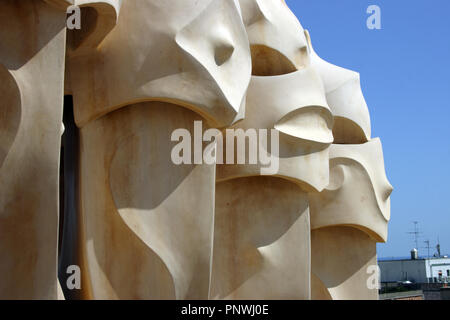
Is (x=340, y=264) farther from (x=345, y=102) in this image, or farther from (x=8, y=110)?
(x=8, y=110)

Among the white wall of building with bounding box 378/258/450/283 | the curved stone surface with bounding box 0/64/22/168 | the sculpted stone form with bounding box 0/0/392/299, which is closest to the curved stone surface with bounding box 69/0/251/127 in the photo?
the sculpted stone form with bounding box 0/0/392/299

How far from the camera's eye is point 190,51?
7926 mm

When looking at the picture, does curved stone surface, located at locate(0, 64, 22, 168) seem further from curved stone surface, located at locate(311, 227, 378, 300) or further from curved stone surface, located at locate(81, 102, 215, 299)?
curved stone surface, located at locate(311, 227, 378, 300)

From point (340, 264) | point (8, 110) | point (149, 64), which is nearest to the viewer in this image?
point (8, 110)

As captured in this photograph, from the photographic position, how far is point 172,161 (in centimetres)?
806

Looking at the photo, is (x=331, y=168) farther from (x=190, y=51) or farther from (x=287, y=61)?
(x=190, y=51)

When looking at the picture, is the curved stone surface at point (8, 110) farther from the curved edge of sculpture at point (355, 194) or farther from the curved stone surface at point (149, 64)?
the curved edge of sculpture at point (355, 194)

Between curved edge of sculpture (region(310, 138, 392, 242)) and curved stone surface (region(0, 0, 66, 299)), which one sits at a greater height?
curved edge of sculpture (region(310, 138, 392, 242))

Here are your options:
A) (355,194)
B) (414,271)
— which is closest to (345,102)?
(355,194)

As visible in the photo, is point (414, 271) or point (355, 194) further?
point (414, 271)

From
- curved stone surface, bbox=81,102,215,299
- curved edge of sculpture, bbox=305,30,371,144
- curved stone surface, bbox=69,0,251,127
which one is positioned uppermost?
curved edge of sculpture, bbox=305,30,371,144

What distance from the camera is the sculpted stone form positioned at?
6.34 metres

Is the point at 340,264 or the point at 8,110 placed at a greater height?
the point at 340,264

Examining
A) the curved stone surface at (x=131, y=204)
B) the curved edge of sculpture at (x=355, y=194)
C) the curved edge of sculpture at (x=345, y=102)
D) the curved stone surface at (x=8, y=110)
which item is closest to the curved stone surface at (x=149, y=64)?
the curved stone surface at (x=131, y=204)
